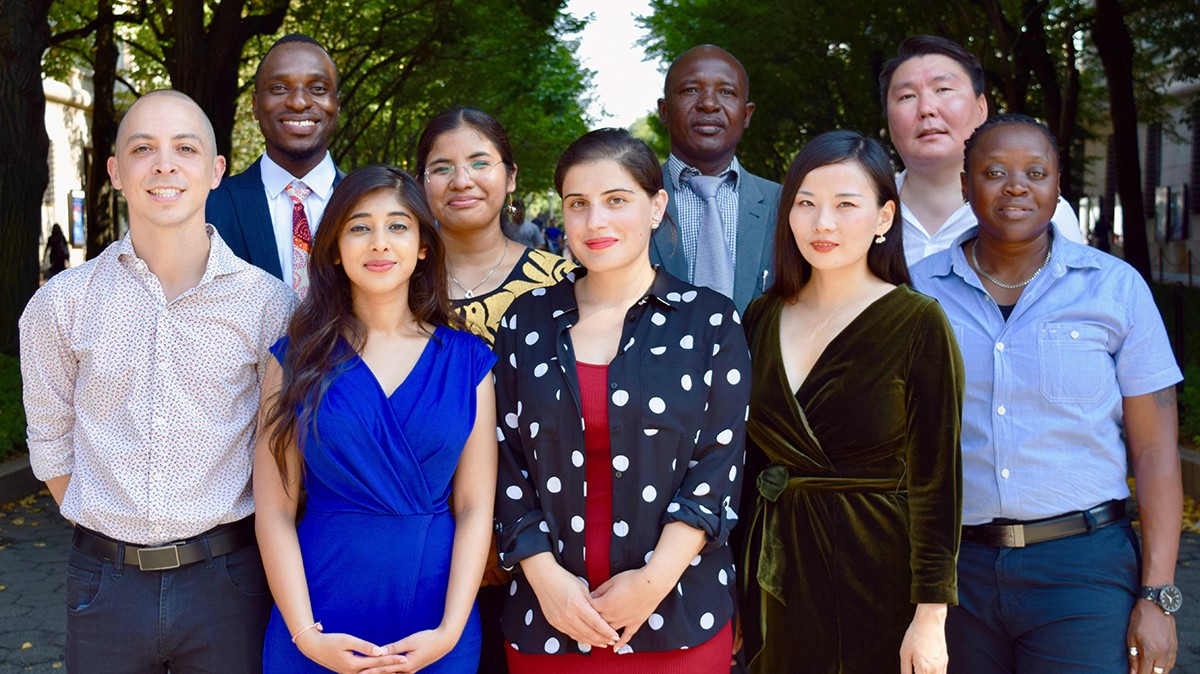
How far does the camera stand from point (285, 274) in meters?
4.31

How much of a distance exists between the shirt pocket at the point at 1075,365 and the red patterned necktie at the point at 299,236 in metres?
2.66

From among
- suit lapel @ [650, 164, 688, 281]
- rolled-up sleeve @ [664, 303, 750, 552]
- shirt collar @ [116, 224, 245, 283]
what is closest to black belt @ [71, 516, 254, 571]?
shirt collar @ [116, 224, 245, 283]

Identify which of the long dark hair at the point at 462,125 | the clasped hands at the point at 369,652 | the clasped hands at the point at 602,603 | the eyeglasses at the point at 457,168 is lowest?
the clasped hands at the point at 369,652

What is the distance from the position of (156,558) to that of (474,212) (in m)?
1.54

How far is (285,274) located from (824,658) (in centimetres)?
248

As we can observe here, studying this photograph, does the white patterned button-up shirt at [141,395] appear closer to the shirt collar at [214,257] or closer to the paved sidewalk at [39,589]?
the shirt collar at [214,257]

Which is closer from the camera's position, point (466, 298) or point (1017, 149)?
point (1017, 149)

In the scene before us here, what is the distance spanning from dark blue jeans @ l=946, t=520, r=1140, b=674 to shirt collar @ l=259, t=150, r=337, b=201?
9.17 ft

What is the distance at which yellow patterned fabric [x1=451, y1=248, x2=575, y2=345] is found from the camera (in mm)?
3771

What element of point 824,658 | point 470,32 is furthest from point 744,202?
point 470,32

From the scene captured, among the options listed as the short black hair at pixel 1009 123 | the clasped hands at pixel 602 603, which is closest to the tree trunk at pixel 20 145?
the clasped hands at pixel 602 603

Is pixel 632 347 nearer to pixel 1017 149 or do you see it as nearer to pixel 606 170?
pixel 606 170

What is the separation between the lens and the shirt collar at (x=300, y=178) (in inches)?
173

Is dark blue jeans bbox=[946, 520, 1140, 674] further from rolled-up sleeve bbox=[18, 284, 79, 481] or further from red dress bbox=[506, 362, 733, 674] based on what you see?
rolled-up sleeve bbox=[18, 284, 79, 481]
